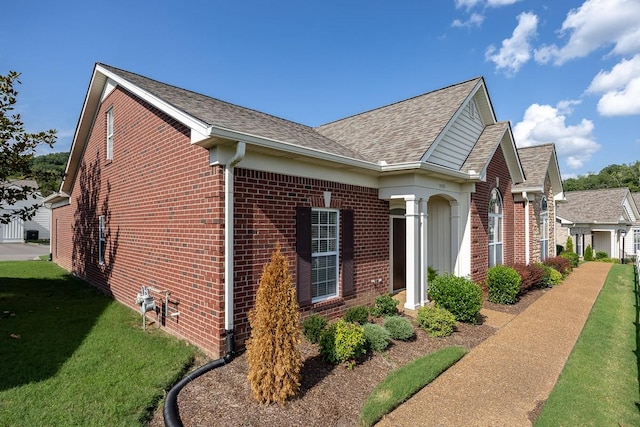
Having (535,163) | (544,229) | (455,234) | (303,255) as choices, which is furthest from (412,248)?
(544,229)

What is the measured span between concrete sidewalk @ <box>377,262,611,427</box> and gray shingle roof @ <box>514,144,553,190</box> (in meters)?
6.67

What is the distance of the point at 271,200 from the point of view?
601cm

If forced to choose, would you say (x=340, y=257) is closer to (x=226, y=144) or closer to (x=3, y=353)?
(x=226, y=144)

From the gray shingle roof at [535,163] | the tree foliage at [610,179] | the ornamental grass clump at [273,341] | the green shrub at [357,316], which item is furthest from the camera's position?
the tree foliage at [610,179]

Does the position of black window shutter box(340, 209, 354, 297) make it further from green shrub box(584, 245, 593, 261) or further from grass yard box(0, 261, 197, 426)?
green shrub box(584, 245, 593, 261)

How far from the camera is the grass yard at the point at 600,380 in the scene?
4090 mm

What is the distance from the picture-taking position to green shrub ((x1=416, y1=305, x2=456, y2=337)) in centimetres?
678

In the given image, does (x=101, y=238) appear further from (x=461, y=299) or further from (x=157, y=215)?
(x=461, y=299)

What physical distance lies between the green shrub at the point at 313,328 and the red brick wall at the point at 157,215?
149 cm

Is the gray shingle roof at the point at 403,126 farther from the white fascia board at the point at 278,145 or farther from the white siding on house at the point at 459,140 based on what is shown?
the white fascia board at the point at 278,145

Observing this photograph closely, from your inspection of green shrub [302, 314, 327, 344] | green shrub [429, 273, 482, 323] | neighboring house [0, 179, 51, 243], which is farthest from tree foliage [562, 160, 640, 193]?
neighboring house [0, 179, 51, 243]

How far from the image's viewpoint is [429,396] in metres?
4.48

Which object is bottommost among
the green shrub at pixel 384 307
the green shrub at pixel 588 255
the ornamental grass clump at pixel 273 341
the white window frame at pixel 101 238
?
the green shrub at pixel 588 255

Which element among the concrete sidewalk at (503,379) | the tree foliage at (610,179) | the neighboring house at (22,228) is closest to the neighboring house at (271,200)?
the concrete sidewalk at (503,379)
